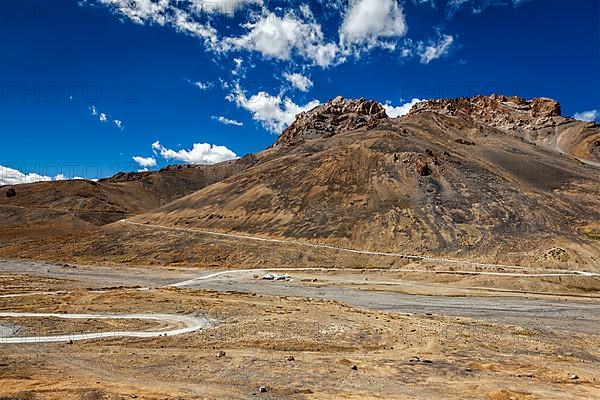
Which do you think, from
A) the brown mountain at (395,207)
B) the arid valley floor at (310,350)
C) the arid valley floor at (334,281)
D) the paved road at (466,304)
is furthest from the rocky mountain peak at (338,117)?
the arid valley floor at (310,350)

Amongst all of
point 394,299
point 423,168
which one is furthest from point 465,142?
point 394,299

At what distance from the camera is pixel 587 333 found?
91.5ft

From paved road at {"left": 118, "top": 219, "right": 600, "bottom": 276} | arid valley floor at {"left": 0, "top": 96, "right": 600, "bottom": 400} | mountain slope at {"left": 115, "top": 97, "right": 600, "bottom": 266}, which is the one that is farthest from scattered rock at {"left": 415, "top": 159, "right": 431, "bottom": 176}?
paved road at {"left": 118, "top": 219, "right": 600, "bottom": 276}

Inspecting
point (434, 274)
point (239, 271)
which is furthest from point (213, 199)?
point (434, 274)

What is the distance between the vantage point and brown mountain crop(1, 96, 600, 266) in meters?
75.2

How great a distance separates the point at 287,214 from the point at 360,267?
27746 millimetres

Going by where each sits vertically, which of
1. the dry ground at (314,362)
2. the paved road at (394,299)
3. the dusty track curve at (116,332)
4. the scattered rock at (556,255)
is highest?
the scattered rock at (556,255)

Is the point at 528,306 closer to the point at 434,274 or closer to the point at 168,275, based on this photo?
the point at 434,274

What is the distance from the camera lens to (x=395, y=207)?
87500mm

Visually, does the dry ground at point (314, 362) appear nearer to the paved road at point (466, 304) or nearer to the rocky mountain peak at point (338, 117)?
the paved road at point (466, 304)

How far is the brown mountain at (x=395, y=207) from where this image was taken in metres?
75.2

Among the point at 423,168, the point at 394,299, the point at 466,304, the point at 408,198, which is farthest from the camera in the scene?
the point at 423,168

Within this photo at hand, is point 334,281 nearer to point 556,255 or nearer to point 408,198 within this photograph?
point 556,255

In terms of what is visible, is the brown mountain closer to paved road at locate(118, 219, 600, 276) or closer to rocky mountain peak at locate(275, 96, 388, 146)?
paved road at locate(118, 219, 600, 276)
